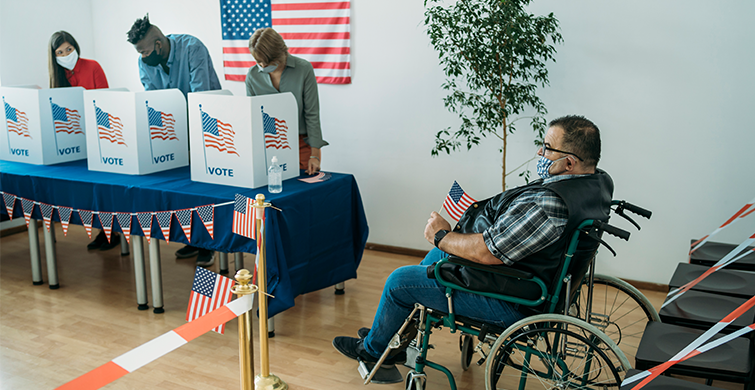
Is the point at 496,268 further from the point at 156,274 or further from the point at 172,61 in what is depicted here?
the point at 172,61

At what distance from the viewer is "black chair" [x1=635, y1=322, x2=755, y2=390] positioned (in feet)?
5.48

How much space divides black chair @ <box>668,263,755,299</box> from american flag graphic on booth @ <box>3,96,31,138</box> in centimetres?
362

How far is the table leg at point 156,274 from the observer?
10.2 feet

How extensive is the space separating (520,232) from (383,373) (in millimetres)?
941

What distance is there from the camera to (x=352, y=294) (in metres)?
3.51

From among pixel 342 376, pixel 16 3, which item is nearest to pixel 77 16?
pixel 16 3

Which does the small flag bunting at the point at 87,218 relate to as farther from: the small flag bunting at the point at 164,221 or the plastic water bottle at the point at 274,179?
the plastic water bottle at the point at 274,179

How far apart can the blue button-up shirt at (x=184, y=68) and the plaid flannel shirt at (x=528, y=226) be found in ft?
7.82

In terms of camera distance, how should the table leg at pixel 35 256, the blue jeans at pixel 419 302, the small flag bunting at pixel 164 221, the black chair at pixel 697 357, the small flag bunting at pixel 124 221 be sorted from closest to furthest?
the black chair at pixel 697 357, the blue jeans at pixel 419 302, the small flag bunting at pixel 164 221, the small flag bunting at pixel 124 221, the table leg at pixel 35 256

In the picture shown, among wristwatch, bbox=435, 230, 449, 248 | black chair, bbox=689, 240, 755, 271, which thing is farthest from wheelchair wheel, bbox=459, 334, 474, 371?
black chair, bbox=689, 240, 755, 271

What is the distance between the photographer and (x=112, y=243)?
4398 mm

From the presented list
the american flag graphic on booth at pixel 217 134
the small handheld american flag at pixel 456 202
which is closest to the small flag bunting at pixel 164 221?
the american flag graphic on booth at pixel 217 134

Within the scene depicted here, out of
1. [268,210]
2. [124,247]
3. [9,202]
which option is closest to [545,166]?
[268,210]

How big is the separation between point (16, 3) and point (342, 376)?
13.7 feet
